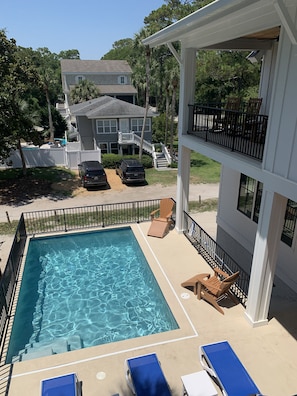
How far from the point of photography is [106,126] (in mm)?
30859

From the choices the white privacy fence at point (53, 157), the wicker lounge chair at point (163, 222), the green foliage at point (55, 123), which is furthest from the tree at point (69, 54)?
the wicker lounge chair at point (163, 222)

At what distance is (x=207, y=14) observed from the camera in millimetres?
6461

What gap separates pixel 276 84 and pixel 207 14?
6.85 ft

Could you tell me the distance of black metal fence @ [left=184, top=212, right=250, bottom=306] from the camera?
9.95 m

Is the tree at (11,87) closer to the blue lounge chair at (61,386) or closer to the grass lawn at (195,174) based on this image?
the grass lawn at (195,174)

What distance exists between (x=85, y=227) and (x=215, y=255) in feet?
21.7

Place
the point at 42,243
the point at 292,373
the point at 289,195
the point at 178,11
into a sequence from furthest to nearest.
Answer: the point at 178,11
the point at 42,243
the point at 292,373
the point at 289,195

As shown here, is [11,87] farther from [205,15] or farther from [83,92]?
[83,92]

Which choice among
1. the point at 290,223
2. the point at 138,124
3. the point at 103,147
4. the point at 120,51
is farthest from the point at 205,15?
the point at 120,51

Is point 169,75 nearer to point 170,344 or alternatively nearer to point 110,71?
point 110,71

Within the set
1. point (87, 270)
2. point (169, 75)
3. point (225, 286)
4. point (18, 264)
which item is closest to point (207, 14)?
point (225, 286)

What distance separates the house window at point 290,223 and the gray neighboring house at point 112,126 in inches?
873

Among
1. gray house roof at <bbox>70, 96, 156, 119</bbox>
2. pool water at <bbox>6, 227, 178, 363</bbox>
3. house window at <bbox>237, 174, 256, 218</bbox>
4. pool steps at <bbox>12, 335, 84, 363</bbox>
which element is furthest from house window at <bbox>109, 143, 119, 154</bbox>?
pool steps at <bbox>12, 335, 84, 363</bbox>

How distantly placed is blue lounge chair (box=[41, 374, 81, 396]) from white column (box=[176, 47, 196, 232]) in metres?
8.20
